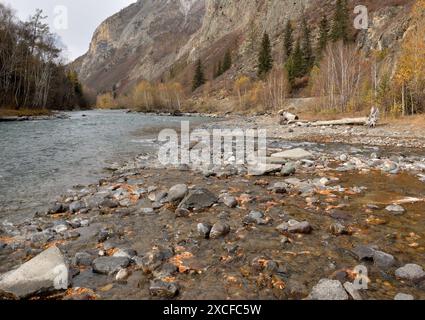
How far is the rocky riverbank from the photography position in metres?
3.91

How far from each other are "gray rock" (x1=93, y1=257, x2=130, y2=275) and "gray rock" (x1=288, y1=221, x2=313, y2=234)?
2773 mm

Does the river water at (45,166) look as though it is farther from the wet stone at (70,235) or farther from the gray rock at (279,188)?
the gray rock at (279,188)

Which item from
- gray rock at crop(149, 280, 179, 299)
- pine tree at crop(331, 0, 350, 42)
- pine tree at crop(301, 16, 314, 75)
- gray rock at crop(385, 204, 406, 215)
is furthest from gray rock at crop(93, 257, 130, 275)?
pine tree at crop(331, 0, 350, 42)

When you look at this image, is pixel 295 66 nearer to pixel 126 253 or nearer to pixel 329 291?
pixel 126 253

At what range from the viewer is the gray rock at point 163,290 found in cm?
377

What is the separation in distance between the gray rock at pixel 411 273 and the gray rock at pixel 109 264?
362cm

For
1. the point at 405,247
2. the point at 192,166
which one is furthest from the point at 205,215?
the point at 192,166

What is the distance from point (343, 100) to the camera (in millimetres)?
35125

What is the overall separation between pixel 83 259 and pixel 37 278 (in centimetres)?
75

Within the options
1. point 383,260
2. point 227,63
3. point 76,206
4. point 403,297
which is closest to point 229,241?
point 383,260

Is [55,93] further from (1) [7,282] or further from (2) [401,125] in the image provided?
(1) [7,282]

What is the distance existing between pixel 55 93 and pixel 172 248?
255 feet

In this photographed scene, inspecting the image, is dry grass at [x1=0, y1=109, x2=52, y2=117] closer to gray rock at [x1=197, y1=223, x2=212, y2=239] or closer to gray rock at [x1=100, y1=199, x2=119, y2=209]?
gray rock at [x1=100, y1=199, x2=119, y2=209]

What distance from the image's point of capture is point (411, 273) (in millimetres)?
3992
